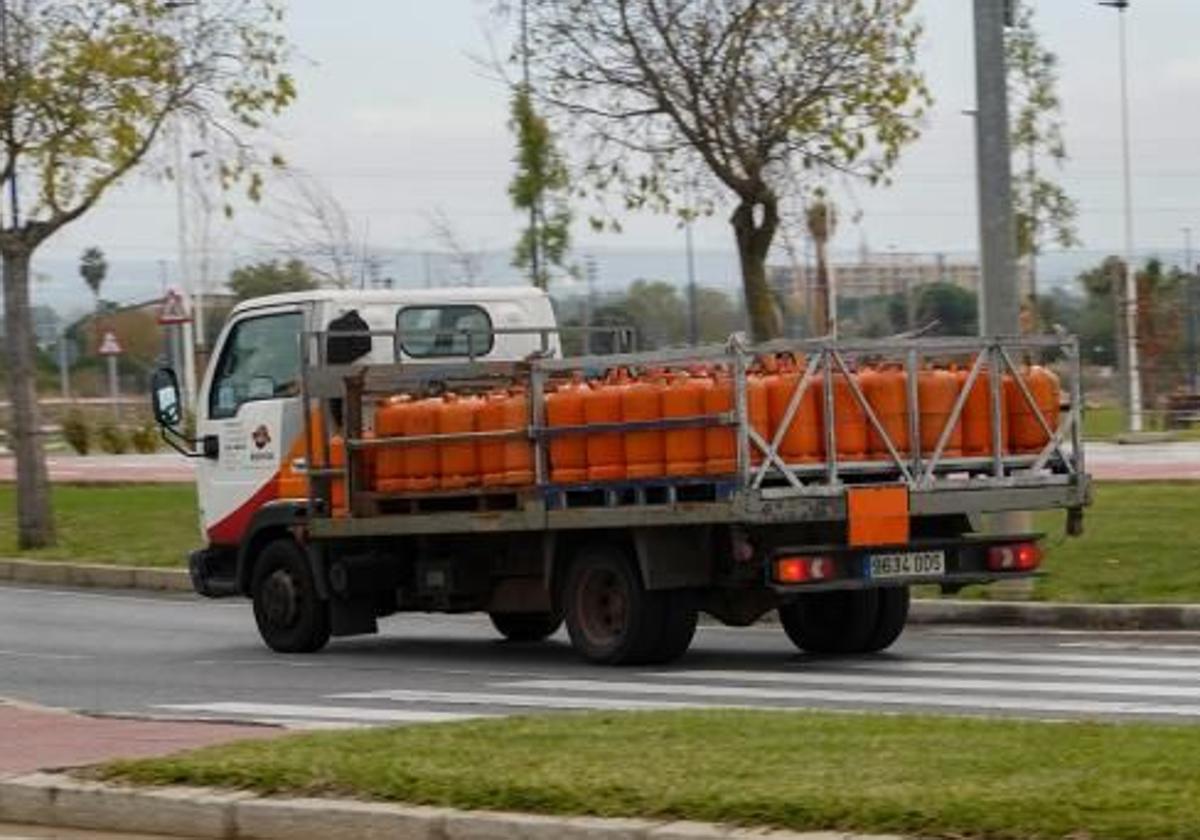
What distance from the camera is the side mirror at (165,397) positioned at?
19.3 metres

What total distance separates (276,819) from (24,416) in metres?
19.7

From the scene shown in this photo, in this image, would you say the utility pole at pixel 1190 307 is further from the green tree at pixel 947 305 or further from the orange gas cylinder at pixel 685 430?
the orange gas cylinder at pixel 685 430

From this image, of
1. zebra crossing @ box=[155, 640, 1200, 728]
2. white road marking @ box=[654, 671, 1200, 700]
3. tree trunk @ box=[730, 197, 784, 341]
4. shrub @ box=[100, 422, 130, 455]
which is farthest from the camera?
shrub @ box=[100, 422, 130, 455]

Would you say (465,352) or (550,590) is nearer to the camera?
(550,590)

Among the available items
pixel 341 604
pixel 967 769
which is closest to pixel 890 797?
pixel 967 769

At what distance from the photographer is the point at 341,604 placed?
18594 millimetres

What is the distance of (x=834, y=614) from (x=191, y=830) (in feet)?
26.4

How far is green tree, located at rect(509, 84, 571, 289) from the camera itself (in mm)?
30453

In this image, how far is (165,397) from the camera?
19406 mm

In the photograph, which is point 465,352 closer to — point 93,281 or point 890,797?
point 890,797

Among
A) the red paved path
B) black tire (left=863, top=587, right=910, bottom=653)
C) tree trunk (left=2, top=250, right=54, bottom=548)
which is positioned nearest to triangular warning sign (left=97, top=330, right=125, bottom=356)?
tree trunk (left=2, top=250, right=54, bottom=548)

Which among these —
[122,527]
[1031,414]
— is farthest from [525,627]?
[122,527]

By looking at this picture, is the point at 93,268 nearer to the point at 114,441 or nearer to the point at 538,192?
the point at 114,441

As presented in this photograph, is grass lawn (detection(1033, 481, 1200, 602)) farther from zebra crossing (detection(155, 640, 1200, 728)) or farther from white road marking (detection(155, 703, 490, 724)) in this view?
white road marking (detection(155, 703, 490, 724))
